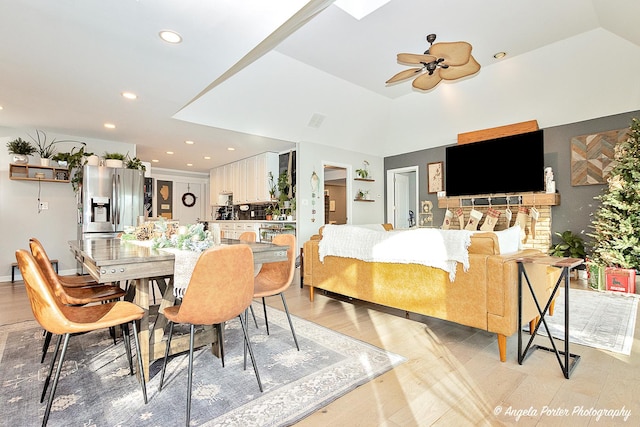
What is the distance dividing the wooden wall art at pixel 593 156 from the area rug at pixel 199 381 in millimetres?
4702

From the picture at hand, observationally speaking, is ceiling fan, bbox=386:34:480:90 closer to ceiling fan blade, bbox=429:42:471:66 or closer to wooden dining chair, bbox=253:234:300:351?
ceiling fan blade, bbox=429:42:471:66

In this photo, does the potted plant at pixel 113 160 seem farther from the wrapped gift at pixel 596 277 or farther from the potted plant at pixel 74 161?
the wrapped gift at pixel 596 277

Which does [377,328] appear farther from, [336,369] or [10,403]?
[10,403]

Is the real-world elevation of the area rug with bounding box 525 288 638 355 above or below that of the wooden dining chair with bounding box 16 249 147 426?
below

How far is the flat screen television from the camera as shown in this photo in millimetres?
5262

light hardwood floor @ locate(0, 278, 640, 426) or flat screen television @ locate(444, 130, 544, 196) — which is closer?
light hardwood floor @ locate(0, 278, 640, 426)

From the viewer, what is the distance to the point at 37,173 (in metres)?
5.18

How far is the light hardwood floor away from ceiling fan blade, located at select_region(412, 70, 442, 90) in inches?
114

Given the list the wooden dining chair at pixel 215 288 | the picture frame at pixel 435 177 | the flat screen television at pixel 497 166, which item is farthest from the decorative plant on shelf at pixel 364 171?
the wooden dining chair at pixel 215 288

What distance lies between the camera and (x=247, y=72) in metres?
4.40

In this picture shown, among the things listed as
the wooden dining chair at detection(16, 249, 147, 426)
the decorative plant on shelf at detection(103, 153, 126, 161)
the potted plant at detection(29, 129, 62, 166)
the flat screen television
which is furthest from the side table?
the potted plant at detection(29, 129, 62, 166)

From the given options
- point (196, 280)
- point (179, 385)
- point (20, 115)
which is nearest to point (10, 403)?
point (179, 385)

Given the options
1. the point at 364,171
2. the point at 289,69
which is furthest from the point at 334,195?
the point at 289,69

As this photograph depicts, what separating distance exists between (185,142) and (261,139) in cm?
153
